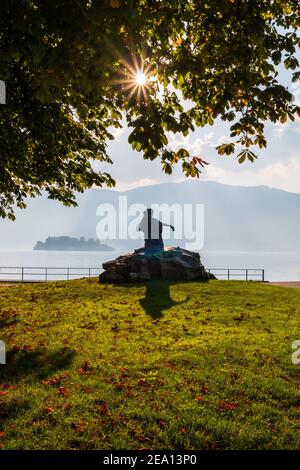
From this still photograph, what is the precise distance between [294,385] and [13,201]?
16.3 metres

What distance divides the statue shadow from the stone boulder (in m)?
1.58

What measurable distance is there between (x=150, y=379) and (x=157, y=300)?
9.80 m

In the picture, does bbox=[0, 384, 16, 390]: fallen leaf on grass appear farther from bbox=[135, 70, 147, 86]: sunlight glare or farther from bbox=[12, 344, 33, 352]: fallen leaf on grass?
bbox=[135, 70, 147, 86]: sunlight glare

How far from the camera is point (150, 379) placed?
7375 millimetres

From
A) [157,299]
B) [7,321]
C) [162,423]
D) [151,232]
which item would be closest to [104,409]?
[162,423]

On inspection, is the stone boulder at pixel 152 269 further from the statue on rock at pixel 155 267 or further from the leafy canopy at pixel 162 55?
the leafy canopy at pixel 162 55

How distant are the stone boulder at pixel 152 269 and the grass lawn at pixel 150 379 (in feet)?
25.8

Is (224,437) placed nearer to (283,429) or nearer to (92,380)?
(283,429)

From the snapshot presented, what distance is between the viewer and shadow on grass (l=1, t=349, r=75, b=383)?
7812 millimetres

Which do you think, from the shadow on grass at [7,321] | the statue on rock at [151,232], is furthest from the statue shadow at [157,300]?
the shadow on grass at [7,321]

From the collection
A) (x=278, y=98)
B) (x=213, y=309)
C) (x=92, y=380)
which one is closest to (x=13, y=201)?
(x=213, y=309)
